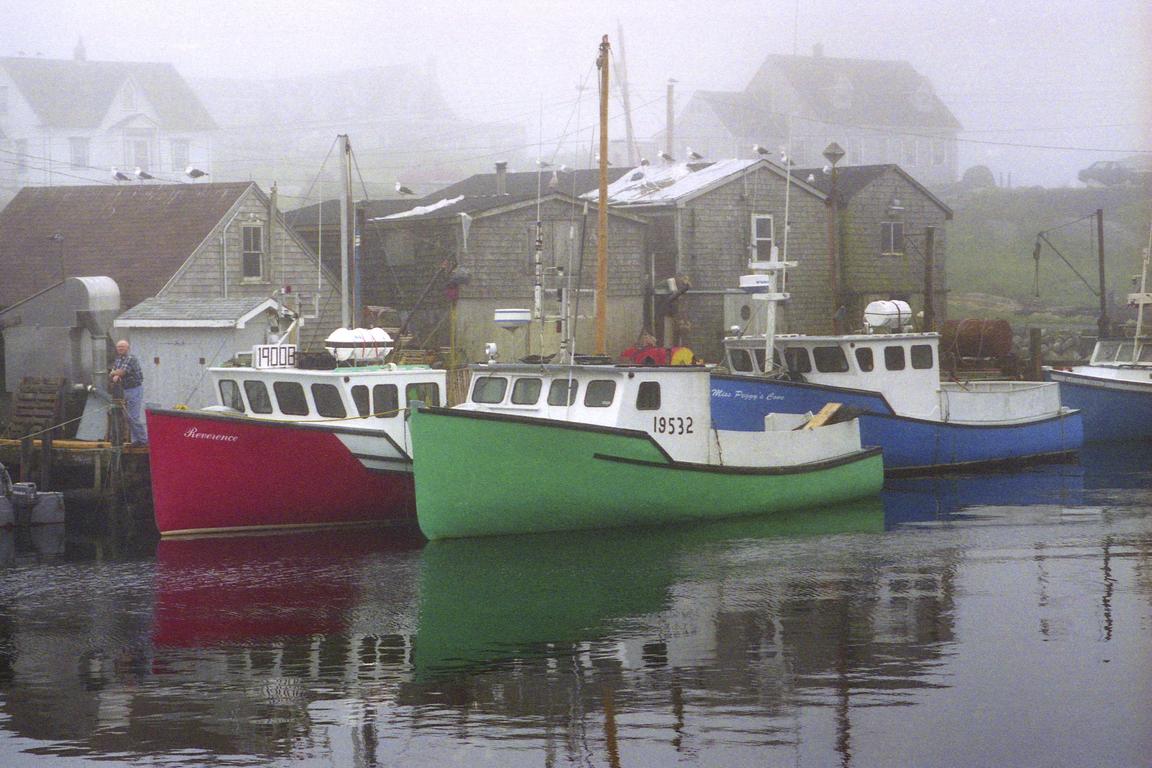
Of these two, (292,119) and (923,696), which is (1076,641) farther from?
(292,119)

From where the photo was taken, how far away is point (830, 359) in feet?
95.0

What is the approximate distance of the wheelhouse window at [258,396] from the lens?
23.5 meters

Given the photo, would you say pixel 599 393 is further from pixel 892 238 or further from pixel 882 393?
pixel 892 238

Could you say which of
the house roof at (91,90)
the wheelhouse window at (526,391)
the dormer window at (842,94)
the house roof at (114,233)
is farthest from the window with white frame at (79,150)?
the wheelhouse window at (526,391)

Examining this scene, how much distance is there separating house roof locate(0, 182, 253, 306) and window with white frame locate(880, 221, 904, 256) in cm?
2102

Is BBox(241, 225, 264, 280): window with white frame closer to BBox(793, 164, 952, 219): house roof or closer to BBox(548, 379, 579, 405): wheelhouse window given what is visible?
BBox(548, 379, 579, 405): wheelhouse window

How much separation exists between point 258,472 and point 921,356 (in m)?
13.8

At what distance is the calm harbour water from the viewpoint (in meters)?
12.5

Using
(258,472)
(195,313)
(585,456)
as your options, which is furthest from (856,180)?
(258,472)

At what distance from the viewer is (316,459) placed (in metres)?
22.6

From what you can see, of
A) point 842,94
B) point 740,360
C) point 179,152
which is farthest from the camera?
point 842,94

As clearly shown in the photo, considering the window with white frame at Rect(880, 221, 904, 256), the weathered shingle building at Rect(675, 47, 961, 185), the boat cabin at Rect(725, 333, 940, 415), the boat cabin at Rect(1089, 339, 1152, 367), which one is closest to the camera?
the boat cabin at Rect(725, 333, 940, 415)

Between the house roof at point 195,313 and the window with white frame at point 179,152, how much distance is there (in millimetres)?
54614

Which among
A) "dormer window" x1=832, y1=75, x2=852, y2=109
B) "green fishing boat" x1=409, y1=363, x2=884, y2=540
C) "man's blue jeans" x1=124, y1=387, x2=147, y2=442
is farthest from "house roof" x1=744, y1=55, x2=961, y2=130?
"green fishing boat" x1=409, y1=363, x2=884, y2=540
